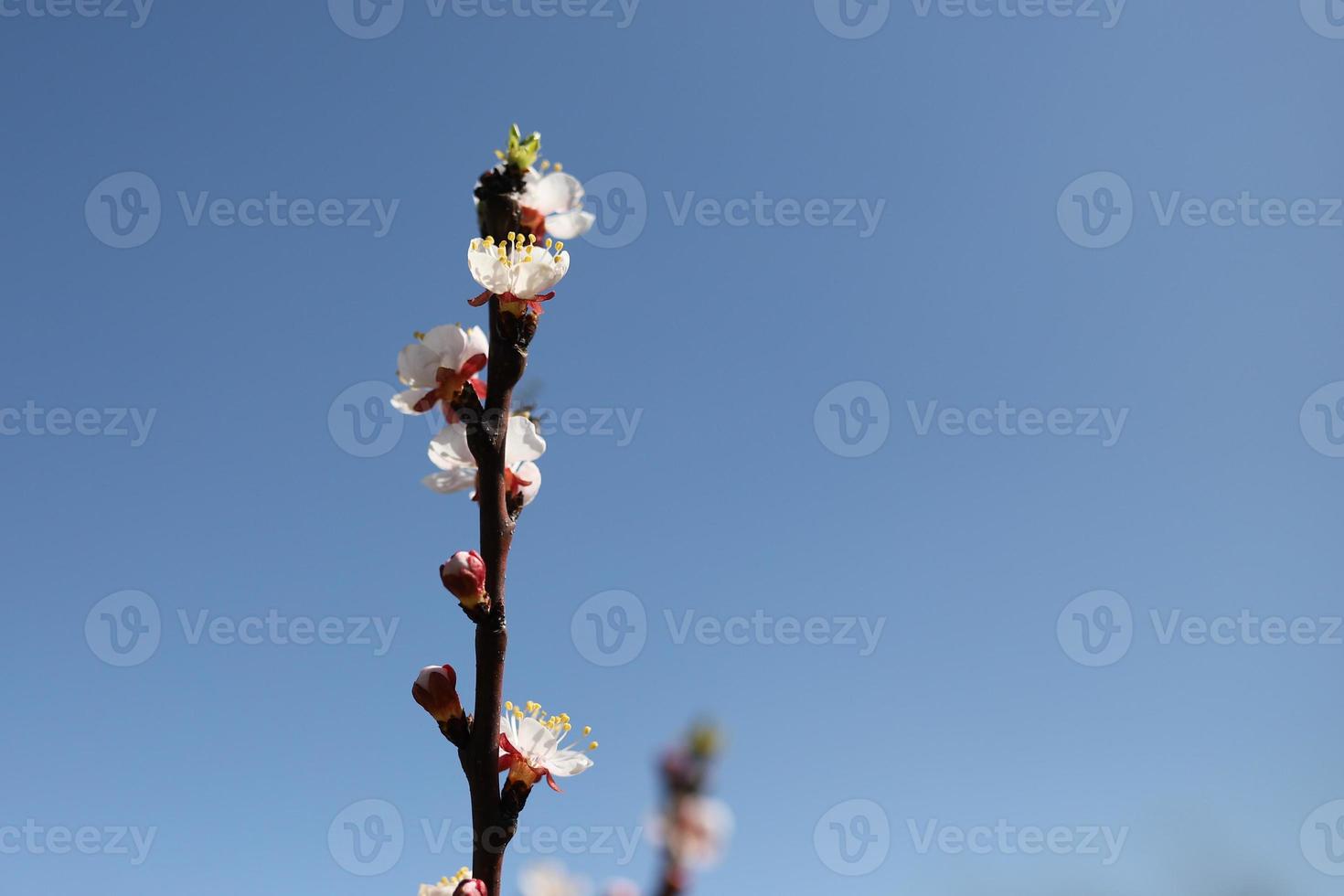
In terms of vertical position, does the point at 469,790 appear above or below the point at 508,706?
below

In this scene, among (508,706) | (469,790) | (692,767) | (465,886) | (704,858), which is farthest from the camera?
(508,706)

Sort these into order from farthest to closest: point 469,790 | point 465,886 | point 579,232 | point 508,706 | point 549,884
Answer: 1. point 579,232
2. point 508,706
3. point 469,790
4. point 465,886
5. point 549,884

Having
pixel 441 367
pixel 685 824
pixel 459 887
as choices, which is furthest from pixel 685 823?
pixel 441 367

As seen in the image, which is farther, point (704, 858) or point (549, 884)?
point (549, 884)

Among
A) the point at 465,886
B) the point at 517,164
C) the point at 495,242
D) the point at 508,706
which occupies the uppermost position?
the point at 517,164

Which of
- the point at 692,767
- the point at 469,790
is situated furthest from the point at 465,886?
the point at 692,767

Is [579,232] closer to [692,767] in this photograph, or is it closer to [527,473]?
[527,473]

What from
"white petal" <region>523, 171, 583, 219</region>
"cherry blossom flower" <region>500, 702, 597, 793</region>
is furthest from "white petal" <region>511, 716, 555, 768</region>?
"white petal" <region>523, 171, 583, 219</region>

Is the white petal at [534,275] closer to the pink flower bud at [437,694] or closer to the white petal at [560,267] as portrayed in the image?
the white petal at [560,267]

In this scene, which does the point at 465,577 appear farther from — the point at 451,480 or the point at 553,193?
the point at 553,193
